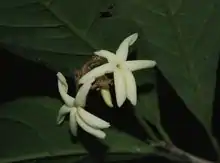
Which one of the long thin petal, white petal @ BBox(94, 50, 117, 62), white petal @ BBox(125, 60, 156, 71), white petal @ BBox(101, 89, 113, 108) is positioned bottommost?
white petal @ BBox(101, 89, 113, 108)

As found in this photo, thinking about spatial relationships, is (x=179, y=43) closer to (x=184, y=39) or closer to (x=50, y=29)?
(x=184, y=39)

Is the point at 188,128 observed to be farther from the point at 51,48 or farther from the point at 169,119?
the point at 51,48

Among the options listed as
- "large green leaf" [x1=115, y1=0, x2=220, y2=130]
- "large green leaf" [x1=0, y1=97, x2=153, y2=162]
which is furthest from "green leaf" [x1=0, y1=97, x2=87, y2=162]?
"large green leaf" [x1=115, y1=0, x2=220, y2=130]

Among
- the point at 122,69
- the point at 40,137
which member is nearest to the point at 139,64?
the point at 122,69

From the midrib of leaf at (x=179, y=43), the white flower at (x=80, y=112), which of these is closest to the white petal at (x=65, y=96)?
the white flower at (x=80, y=112)

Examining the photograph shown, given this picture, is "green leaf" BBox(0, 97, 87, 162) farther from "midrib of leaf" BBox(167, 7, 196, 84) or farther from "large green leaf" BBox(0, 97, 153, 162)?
"midrib of leaf" BBox(167, 7, 196, 84)

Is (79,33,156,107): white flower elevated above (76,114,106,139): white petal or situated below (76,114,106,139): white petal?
above
